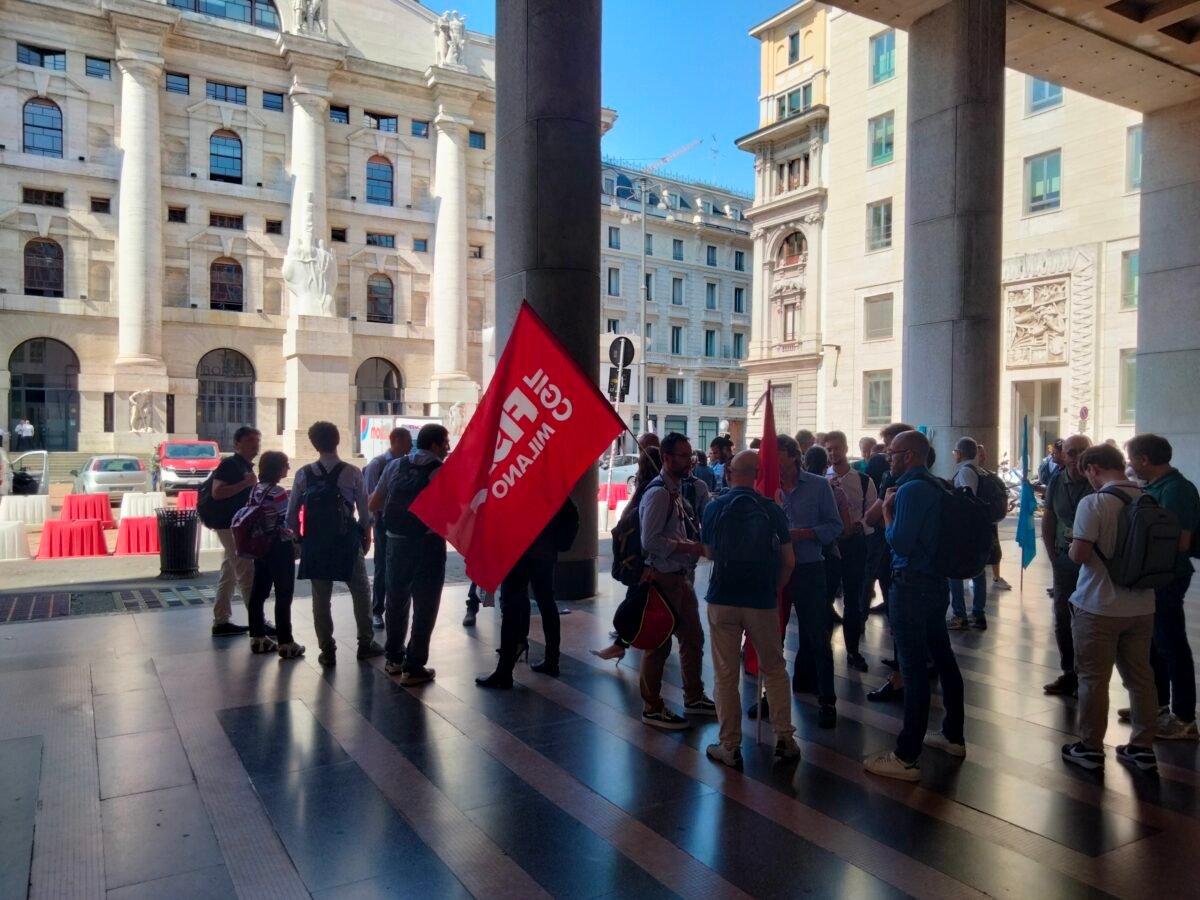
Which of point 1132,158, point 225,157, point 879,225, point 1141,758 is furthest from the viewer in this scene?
point 225,157

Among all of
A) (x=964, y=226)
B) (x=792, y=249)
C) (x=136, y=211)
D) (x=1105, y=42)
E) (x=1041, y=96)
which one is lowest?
(x=964, y=226)

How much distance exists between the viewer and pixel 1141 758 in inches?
200

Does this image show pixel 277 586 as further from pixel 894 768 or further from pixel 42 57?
pixel 42 57

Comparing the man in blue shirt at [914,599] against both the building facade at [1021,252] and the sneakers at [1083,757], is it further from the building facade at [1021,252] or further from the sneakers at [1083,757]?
the building facade at [1021,252]

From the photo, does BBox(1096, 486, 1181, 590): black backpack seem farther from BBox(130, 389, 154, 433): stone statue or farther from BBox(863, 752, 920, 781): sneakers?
BBox(130, 389, 154, 433): stone statue

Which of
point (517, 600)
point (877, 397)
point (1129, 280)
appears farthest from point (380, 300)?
point (517, 600)

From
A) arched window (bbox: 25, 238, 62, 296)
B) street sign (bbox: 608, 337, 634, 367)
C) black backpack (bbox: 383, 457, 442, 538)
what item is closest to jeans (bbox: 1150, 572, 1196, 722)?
black backpack (bbox: 383, 457, 442, 538)

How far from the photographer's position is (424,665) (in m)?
7.13

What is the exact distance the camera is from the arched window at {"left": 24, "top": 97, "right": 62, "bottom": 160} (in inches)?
1526

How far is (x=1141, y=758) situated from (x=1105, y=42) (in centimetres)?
1275

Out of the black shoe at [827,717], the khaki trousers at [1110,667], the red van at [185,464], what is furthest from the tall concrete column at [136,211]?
the khaki trousers at [1110,667]

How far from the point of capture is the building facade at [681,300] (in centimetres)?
6600

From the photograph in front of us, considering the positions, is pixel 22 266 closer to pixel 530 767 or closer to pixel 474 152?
pixel 474 152

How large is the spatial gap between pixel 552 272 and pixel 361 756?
6389mm
